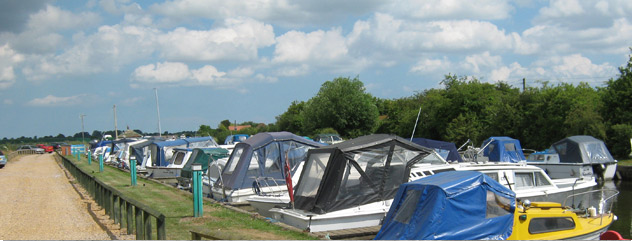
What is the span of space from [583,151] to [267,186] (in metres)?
18.4

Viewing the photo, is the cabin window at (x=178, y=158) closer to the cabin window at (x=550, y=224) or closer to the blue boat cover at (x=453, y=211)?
the blue boat cover at (x=453, y=211)

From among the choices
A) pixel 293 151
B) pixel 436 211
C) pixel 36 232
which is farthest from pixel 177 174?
pixel 436 211

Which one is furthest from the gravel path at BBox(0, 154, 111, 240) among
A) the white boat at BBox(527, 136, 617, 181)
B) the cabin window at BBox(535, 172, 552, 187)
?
the white boat at BBox(527, 136, 617, 181)

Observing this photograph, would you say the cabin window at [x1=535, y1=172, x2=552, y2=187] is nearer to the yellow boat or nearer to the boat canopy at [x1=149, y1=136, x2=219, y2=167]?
the yellow boat

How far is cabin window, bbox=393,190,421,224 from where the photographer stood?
968 cm

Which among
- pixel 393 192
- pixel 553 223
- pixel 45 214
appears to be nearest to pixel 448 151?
pixel 393 192

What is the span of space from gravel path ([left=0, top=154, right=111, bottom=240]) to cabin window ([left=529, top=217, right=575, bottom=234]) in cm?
875

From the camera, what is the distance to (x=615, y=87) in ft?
120

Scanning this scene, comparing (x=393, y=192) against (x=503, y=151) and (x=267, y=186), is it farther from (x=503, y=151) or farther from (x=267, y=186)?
(x=503, y=151)

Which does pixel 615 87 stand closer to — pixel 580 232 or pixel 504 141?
pixel 504 141

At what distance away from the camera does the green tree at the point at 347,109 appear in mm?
68500

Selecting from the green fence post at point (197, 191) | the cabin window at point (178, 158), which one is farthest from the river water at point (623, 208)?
the cabin window at point (178, 158)

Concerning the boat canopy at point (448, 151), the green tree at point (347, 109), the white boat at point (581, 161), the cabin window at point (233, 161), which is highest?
the green tree at point (347, 109)

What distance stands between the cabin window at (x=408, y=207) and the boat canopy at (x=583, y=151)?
2182 cm
